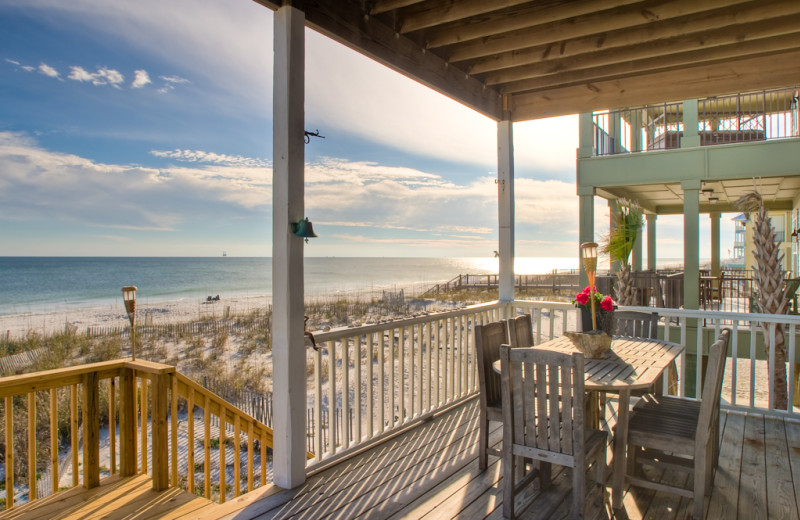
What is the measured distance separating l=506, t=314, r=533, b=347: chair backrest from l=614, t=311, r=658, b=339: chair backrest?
82 cm

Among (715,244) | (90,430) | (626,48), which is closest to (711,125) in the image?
(715,244)

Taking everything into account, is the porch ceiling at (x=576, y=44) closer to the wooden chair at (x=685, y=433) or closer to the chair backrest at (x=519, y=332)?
the chair backrest at (x=519, y=332)

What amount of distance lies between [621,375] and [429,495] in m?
1.19

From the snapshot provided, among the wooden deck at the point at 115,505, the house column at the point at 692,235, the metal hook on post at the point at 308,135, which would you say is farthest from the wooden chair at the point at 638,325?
the house column at the point at 692,235

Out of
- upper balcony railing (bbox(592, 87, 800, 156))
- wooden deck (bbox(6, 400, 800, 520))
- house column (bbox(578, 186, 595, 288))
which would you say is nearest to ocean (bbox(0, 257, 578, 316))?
house column (bbox(578, 186, 595, 288))

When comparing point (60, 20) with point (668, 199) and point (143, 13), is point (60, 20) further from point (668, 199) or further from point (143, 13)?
point (668, 199)

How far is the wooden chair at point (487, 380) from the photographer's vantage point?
271cm

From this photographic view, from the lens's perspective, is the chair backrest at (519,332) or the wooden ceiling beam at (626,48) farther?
the wooden ceiling beam at (626,48)

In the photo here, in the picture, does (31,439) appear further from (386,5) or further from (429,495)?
(386,5)

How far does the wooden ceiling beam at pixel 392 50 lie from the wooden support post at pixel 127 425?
2489 millimetres

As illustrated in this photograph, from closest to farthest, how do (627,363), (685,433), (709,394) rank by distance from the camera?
(709,394) < (685,433) < (627,363)

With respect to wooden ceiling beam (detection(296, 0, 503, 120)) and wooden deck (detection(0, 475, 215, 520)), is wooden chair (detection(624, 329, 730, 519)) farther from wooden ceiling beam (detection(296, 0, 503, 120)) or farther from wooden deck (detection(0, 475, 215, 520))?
wooden ceiling beam (detection(296, 0, 503, 120))

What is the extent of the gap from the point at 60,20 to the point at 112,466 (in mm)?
24400

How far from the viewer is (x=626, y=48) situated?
374cm
